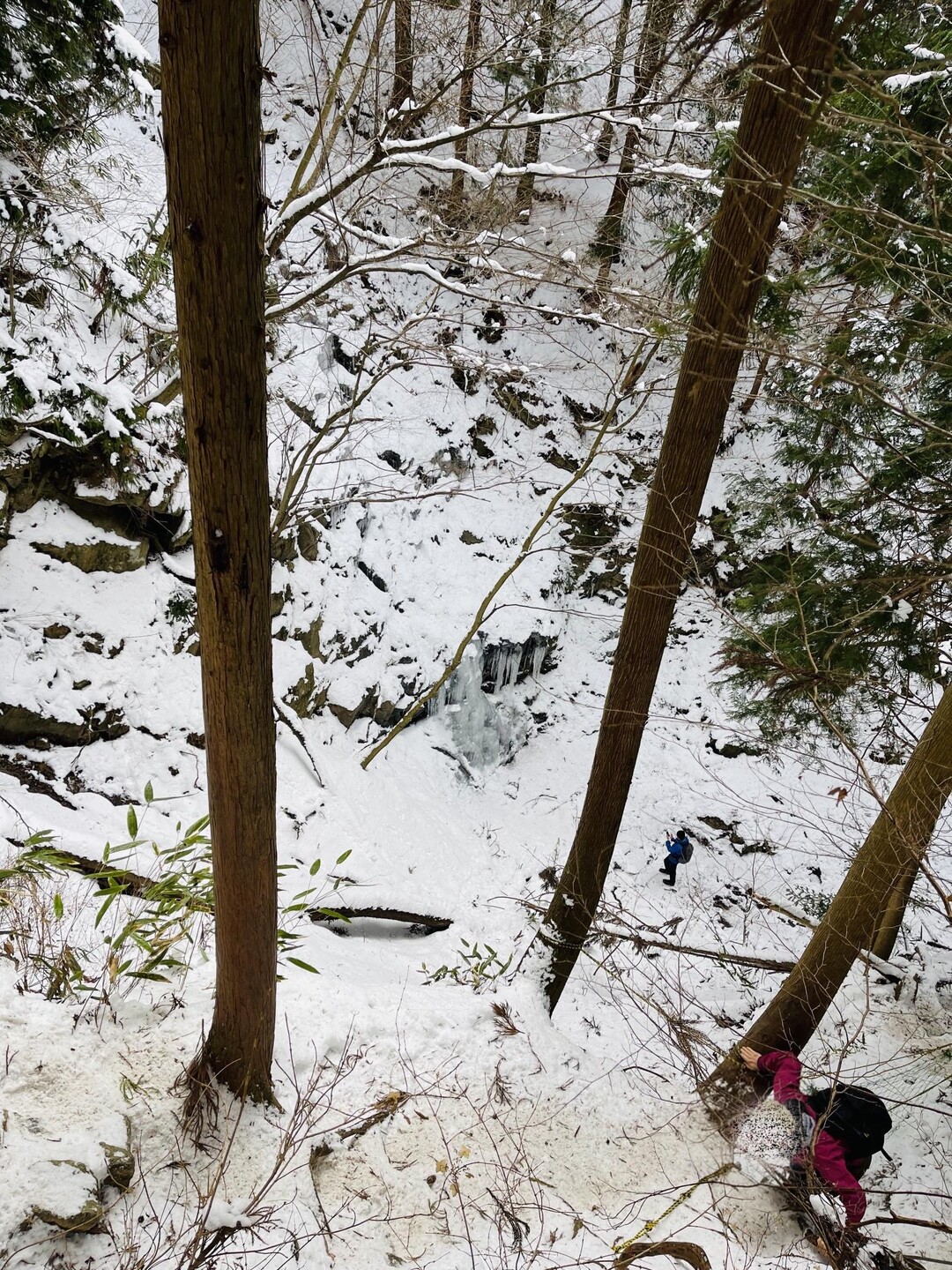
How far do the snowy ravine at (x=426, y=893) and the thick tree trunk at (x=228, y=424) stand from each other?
0.73 metres

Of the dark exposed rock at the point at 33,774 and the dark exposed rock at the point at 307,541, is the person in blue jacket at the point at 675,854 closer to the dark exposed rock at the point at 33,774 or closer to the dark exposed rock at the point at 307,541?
the dark exposed rock at the point at 307,541

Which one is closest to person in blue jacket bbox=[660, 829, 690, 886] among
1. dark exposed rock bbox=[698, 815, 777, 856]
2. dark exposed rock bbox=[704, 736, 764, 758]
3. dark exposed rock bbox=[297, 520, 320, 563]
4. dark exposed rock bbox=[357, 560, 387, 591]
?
dark exposed rock bbox=[698, 815, 777, 856]

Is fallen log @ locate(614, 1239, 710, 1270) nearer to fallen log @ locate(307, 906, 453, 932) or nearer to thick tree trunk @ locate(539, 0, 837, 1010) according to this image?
thick tree trunk @ locate(539, 0, 837, 1010)

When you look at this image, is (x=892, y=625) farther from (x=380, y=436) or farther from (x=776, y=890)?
(x=380, y=436)

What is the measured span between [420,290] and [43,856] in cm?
1007

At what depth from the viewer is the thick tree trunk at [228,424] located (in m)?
1.45

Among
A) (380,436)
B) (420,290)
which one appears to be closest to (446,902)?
(380,436)

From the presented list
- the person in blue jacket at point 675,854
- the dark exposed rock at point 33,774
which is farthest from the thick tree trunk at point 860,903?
the dark exposed rock at point 33,774

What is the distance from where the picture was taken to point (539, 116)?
3939 mm

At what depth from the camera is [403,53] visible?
4977 mm

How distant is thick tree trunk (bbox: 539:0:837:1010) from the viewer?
98.0 inches

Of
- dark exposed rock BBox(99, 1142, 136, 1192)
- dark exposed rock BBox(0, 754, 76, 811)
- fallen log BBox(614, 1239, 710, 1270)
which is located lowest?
fallen log BBox(614, 1239, 710, 1270)

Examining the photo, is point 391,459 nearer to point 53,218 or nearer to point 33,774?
point 53,218

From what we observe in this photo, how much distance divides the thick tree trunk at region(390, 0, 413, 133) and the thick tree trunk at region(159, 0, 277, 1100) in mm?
3398
